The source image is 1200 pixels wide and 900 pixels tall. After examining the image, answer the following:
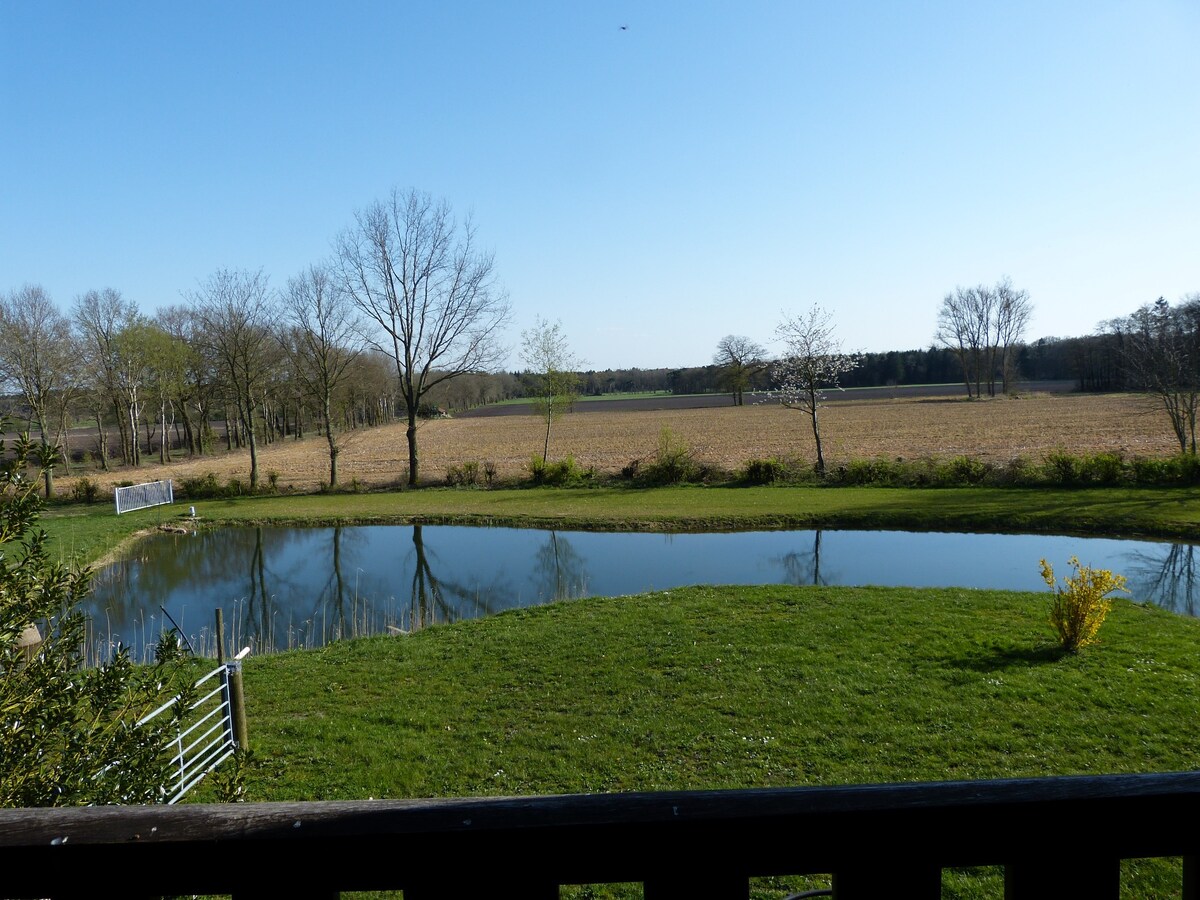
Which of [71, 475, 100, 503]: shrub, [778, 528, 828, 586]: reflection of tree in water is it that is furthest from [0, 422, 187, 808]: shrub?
[71, 475, 100, 503]: shrub

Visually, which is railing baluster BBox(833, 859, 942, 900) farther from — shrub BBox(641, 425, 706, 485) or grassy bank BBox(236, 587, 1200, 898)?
shrub BBox(641, 425, 706, 485)

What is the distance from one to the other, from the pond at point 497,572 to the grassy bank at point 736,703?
3.13 metres

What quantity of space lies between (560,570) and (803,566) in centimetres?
593

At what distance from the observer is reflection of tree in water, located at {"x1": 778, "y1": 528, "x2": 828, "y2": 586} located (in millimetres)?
16188

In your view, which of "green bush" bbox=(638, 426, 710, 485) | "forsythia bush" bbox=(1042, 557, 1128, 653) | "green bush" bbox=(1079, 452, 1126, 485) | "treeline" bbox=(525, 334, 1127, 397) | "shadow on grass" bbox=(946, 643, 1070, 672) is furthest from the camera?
"treeline" bbox=(525, 334, 1127, 397)

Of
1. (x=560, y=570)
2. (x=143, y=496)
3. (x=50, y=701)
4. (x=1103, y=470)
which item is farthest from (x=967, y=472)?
(x=143, y=496)

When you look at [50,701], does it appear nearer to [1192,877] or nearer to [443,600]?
[1192,877]

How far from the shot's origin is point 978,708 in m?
7.80

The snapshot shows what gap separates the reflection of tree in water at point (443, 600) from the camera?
50.0ft

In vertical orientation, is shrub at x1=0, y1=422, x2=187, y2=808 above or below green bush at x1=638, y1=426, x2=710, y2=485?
above

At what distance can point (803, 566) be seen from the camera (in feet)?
57.5

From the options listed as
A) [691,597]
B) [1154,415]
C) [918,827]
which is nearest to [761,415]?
[1154,415]

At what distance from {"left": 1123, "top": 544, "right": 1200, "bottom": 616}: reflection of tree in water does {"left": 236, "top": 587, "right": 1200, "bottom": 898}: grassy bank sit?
8.42 ft

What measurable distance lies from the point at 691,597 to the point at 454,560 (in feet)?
29.0
